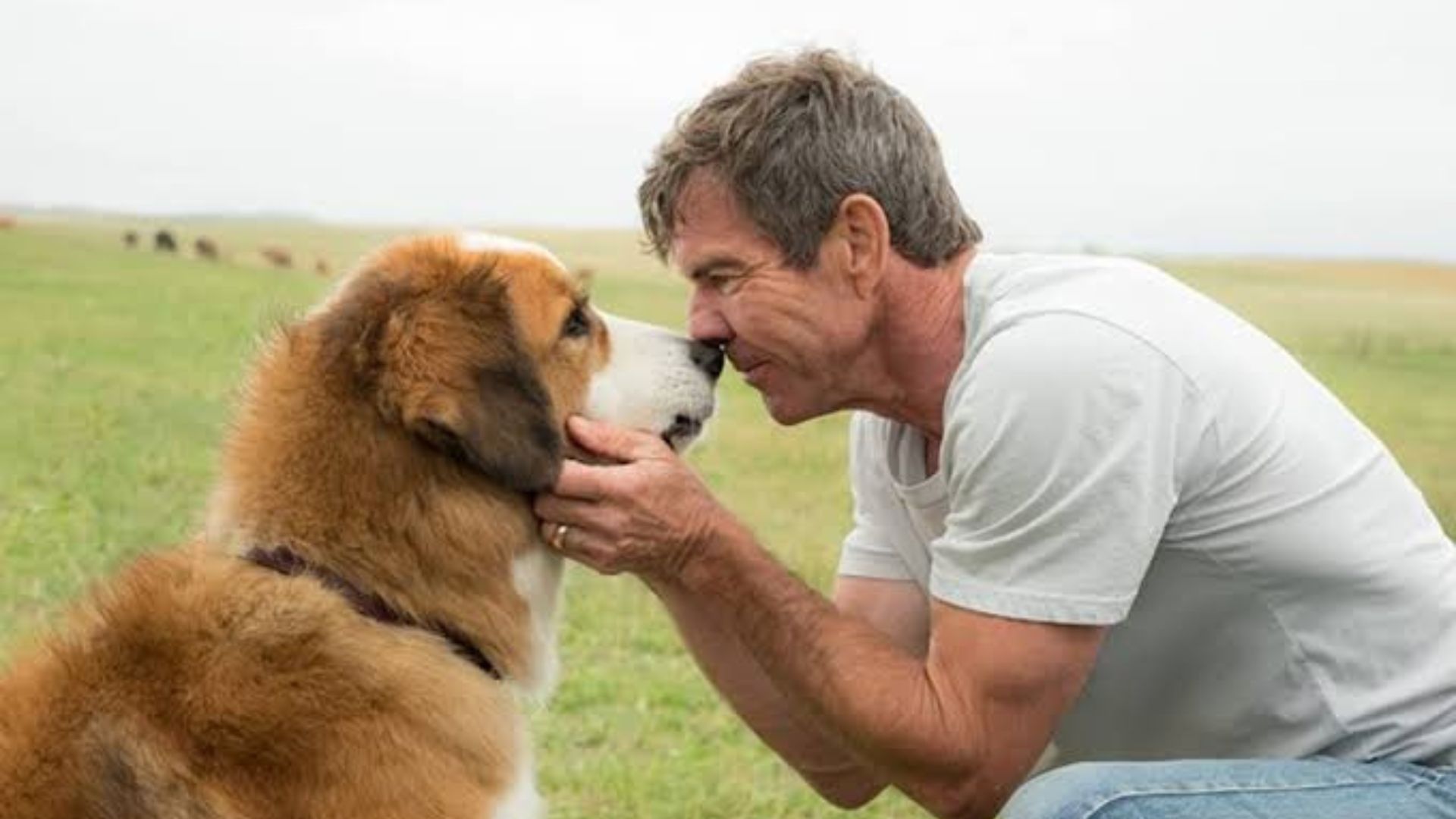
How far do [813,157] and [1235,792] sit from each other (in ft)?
4.30

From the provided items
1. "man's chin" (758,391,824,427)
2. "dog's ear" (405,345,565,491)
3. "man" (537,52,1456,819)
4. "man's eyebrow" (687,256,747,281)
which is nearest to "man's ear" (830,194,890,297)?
"man" (537,52,1456,819)

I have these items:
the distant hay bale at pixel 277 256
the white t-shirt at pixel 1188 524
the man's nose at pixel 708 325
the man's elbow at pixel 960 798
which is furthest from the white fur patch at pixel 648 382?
the distant hay bale at pixel 277 256

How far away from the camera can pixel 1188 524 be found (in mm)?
3004

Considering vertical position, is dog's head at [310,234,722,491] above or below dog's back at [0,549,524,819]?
above

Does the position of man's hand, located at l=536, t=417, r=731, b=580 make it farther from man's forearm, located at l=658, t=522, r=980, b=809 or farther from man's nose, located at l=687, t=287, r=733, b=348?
man's nose, located at l=687, t=287, r=733, b=348

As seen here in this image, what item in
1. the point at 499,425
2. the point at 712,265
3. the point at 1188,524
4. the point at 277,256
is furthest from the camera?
the point at 277,256

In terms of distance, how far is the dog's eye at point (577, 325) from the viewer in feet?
9.82

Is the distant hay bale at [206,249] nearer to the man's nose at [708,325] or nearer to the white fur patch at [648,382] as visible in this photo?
the man's nose at [708,325]

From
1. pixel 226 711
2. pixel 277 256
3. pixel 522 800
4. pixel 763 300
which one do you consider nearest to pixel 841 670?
pixel 522 800

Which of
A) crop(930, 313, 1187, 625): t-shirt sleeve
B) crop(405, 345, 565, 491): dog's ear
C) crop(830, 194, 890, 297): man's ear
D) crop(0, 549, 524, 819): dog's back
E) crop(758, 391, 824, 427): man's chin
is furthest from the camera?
crop(758, 391, 824, 427): man's chin

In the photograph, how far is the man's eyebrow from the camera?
127 inches

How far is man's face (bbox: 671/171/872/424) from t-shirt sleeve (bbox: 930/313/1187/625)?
0.39 meters

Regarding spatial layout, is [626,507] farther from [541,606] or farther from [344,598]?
[344,598]

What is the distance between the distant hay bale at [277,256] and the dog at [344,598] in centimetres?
1413
